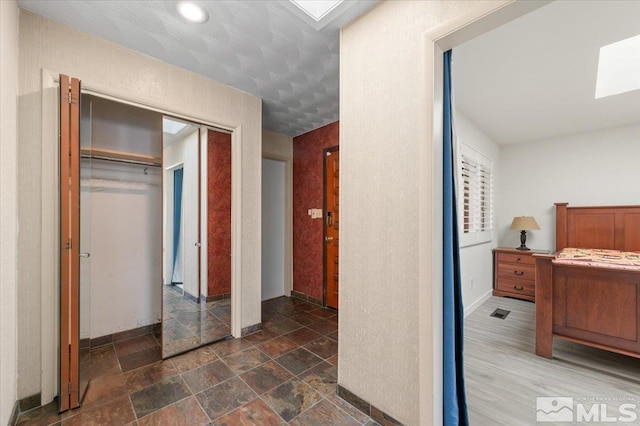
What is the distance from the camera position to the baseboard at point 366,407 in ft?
5.08

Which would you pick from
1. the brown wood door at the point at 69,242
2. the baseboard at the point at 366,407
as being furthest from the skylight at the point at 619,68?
the brown wood door at the point at 69,242

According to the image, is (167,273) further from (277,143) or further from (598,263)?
(598,263)

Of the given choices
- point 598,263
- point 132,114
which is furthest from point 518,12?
point 132,114

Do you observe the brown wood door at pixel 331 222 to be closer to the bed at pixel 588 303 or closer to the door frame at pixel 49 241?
the bed at pixel 588 303

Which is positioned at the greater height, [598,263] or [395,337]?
[598,263]

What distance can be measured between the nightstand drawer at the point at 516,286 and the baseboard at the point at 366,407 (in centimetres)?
362

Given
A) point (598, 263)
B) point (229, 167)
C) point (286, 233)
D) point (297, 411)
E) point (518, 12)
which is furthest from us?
point (286, 233)

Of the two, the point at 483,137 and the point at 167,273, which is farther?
the point at 483,137

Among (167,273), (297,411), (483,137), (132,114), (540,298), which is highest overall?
(483,137)

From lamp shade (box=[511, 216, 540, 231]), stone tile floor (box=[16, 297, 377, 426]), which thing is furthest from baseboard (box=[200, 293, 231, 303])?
lamp shade (box=[511, 216, 540, 231])

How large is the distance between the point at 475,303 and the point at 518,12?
11.7 feet

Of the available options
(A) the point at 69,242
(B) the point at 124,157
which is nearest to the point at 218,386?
(A) the point at 69,242

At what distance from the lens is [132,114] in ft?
7.77

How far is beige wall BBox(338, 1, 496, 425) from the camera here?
1.39 meters
